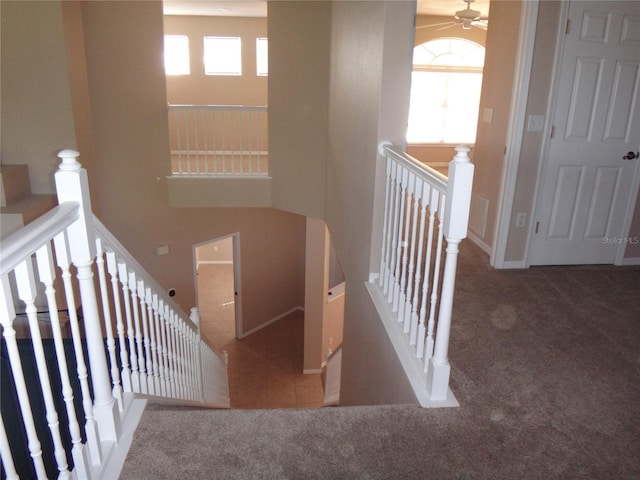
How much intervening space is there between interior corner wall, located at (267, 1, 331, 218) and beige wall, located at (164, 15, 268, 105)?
8.59 feet

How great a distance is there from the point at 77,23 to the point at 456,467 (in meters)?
5.88

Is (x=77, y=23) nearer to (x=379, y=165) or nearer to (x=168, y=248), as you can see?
(x=168, y=248)

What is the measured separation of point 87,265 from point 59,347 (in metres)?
0.29

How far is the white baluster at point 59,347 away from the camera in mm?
1331

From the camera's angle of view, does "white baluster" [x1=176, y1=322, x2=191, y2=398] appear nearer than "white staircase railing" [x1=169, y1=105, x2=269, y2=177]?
Yes

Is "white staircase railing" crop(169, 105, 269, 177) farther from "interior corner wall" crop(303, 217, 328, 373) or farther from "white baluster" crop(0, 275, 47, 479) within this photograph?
"white baluster" crop(0, 275, 47, 479)

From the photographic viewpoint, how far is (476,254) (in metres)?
4.03

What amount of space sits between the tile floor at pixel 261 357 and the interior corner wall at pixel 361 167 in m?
3.22

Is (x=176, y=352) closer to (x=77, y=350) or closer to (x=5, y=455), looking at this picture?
(x=77, y=350)

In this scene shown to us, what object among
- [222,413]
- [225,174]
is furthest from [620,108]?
[225,174]

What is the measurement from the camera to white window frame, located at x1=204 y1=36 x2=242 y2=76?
8664mm

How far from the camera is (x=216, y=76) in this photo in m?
8.74

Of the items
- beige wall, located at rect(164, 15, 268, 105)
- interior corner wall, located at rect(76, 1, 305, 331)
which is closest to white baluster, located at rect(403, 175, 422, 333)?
interior corner wall, located at rect(76, 1, 305, 331)

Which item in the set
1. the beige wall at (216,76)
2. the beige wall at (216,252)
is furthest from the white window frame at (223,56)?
the beige wall at (216,252)
